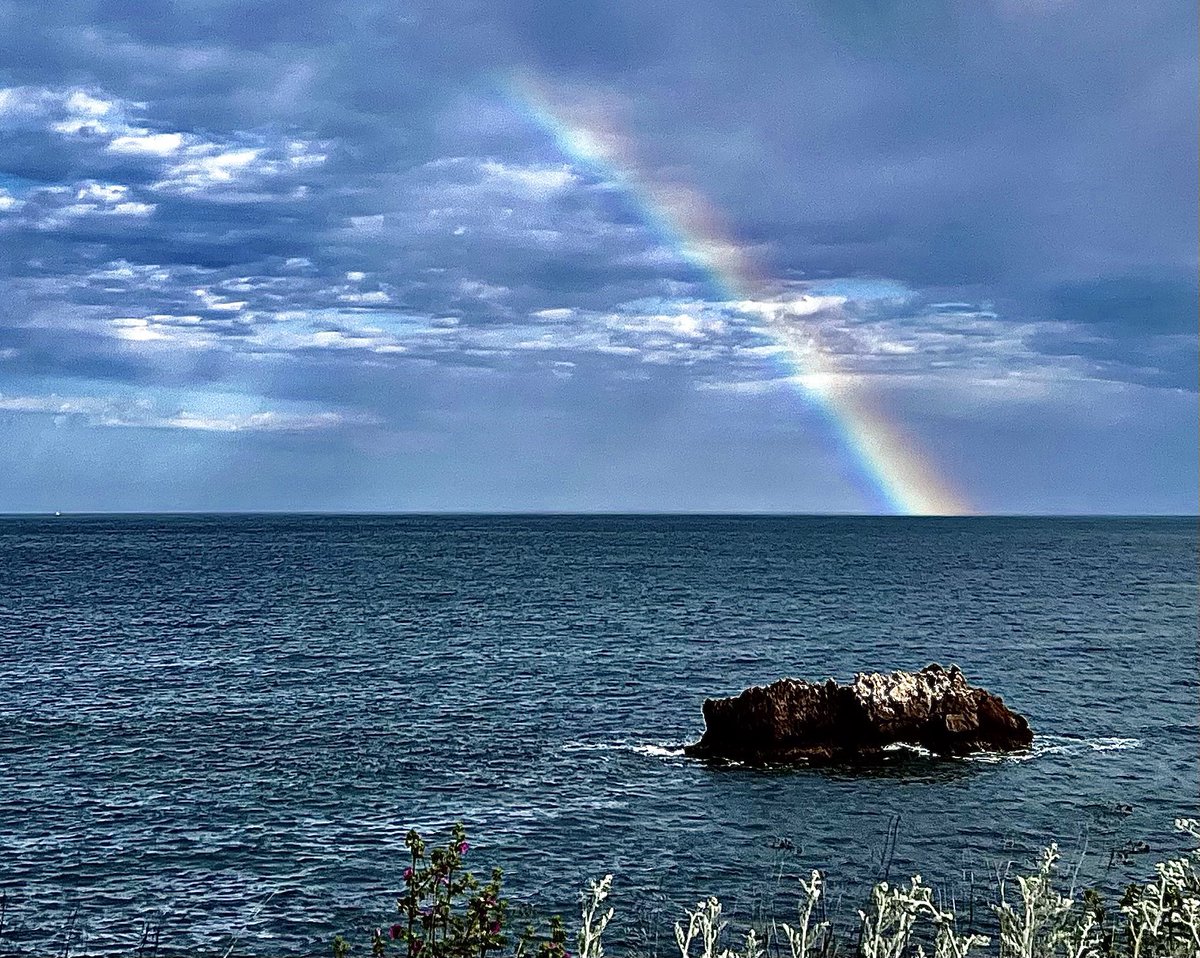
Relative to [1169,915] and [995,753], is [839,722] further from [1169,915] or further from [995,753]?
[1169,915]

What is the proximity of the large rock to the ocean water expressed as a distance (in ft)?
5.67

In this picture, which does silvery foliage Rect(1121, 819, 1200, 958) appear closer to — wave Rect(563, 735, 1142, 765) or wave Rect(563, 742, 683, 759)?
wave Rect(563, 735, 1142, 765)

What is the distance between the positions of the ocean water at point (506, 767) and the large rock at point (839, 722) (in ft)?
5.67

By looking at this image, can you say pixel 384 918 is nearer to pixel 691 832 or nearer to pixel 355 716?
pixel 691 832

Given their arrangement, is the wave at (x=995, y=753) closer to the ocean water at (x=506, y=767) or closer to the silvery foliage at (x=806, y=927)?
the ocean water at (x=506, y=767)

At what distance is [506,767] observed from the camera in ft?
150

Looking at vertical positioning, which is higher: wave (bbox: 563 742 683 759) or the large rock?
the large rock

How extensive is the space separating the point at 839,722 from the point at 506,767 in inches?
526

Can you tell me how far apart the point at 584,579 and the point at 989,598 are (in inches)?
1867

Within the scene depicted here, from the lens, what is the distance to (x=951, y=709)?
160 ft

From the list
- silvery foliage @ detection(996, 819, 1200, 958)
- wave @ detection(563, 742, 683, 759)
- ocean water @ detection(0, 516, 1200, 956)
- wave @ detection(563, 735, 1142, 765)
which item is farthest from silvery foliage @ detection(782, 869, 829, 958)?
wave @ detection(563, 742, 683, 759)

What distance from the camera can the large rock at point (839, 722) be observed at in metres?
47.2

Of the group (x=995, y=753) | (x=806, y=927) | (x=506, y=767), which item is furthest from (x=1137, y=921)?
(x=995, y=753)

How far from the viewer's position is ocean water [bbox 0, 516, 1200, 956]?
32062 millimetres
